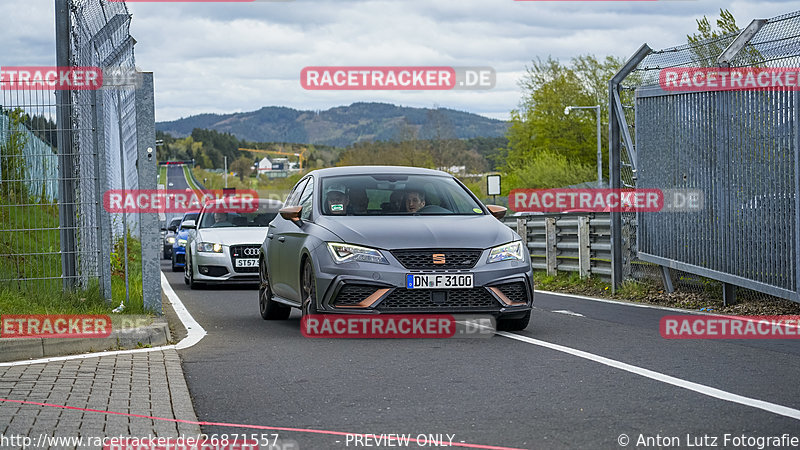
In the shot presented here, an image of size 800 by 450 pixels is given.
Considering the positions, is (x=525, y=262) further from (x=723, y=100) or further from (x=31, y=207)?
(x=31, y=207)

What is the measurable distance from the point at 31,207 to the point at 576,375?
20.5ft

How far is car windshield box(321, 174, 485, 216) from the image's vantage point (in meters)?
11.0

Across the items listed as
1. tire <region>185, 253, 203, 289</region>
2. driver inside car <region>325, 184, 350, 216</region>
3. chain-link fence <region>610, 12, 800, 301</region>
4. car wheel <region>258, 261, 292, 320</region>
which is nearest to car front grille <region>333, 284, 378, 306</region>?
driver inside car <region>325, 184, 350, 216</region>

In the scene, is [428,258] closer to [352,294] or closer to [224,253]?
[352,294]

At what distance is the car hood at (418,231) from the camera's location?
32.5ft

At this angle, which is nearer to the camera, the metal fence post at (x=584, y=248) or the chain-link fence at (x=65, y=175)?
the chain-link fence at (x=65, y=175)

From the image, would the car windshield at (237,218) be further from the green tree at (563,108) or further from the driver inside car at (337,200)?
the green tree at (563,108)

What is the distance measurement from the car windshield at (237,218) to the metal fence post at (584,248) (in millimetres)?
5016

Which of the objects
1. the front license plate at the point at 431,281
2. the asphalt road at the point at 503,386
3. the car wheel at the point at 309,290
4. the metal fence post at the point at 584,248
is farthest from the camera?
the metal fence post at the point at 584,248

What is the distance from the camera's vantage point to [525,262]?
10227 millimetres

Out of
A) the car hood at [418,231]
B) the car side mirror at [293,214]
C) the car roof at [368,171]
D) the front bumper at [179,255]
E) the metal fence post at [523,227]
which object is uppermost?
the car roof at [368,171]

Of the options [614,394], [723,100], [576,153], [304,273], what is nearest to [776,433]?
[614,394]

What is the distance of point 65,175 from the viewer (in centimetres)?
1184

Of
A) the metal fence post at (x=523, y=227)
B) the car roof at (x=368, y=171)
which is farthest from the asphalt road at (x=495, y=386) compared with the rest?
the metal fence post at (x=523, y=227)
